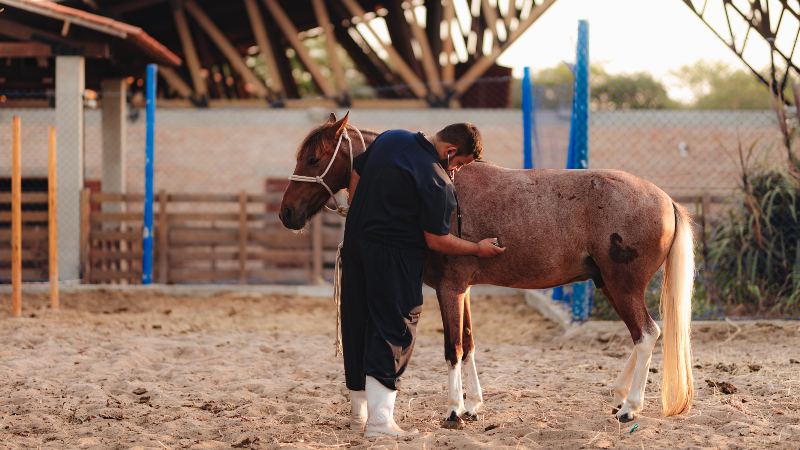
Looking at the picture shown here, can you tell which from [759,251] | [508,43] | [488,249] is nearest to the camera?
[488,249]

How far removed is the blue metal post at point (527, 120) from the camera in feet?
25.0

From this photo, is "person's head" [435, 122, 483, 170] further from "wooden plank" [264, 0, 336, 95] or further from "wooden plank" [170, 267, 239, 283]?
"wooden plank" [264, 0, 336, 95]

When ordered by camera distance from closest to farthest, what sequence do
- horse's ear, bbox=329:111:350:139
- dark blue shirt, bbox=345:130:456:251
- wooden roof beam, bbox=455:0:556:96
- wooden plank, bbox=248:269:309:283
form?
dark blue shirt, bbox=345:130:456:251 < horse's ear, bbox=329:111:350:139 < wooden plank, bbox=248:269:309:283 < wooden roof beam, bbox=455:0:556:96

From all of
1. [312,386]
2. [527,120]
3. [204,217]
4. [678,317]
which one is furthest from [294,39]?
[678,317]

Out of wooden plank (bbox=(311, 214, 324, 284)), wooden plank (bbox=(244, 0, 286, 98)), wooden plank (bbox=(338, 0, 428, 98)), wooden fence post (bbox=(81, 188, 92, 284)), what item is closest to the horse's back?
wooden plank (bbox=(311, 214, 324, 284))

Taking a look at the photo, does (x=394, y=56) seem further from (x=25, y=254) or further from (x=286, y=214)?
(x=286, y=214)

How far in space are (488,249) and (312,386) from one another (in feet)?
5.98

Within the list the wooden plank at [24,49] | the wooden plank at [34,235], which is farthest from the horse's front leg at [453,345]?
the wooden plank at [24,49]

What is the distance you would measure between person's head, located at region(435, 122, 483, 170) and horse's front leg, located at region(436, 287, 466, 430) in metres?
0.73

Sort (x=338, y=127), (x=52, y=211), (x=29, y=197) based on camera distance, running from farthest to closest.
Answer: (x=29, y=197), (x=52, y=211), (x=338, y=127)

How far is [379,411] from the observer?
10.7 ft

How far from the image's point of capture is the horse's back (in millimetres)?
3547

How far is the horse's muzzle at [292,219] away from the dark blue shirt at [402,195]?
1.11ft

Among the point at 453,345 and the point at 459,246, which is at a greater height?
the point at 459,246
